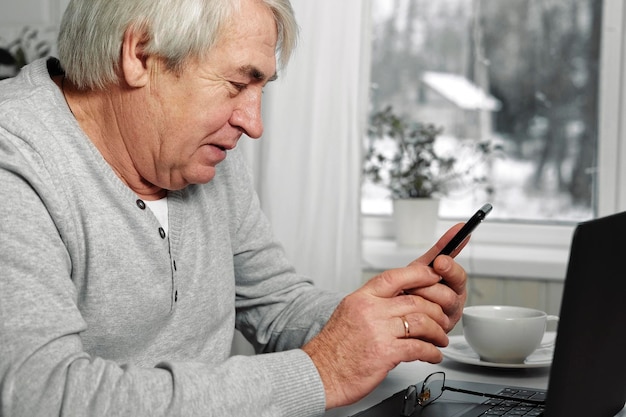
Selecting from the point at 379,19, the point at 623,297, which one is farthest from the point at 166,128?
the point at 379,19

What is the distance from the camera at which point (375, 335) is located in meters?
1.09

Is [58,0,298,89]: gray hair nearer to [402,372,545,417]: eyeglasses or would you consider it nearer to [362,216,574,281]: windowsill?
[402,372,545,417]: eyeglasses

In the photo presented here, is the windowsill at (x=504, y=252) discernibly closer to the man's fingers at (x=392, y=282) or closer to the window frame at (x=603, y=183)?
the window frame at (x=603, y=183)

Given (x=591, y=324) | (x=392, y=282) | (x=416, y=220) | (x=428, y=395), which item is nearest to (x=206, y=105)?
(x=392, y=282)

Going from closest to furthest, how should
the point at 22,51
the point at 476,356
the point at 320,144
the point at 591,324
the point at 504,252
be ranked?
the point at 591,324 → the point at 476,356 → the point at 320,144 → the point at 504,252 → the point at 22,51

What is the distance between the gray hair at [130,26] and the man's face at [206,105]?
0.02m

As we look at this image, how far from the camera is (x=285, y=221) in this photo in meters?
2.42

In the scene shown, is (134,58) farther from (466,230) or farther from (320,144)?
(320,144)

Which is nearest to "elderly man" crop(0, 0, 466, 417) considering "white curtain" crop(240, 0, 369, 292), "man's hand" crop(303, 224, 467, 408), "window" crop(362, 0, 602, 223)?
"man's hand" crop(303, 224, 467, 408)

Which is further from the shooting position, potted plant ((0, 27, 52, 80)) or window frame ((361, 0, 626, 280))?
potted plant ((0, 27, 52, 80))

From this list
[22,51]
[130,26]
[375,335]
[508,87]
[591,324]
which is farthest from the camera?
[22,51]

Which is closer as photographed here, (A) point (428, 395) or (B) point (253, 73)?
(A) point (428, 395)

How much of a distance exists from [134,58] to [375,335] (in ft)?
1.72

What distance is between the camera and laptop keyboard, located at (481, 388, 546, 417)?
1094 mm
